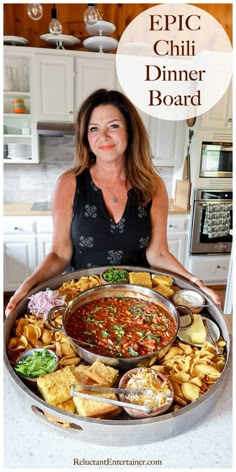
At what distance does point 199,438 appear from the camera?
0.62 m

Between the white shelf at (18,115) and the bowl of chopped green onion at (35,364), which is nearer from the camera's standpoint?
the bowl of chopped green onion at (35,364)

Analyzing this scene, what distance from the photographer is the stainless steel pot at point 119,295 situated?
71cm

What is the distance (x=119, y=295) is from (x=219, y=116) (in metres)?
2.14

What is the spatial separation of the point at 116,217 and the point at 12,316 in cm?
60

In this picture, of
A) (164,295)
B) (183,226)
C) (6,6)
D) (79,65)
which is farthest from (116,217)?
(6,6)

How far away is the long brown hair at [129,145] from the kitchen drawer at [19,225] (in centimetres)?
126

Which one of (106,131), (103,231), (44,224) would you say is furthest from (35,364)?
(44,224)

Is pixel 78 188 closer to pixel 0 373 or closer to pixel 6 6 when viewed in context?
pixel 0 373

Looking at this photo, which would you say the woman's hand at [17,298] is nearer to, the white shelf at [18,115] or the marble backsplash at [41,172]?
the white shelf at [18,115]

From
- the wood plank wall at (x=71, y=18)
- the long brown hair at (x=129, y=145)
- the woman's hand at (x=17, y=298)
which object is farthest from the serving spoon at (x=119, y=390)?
the wood plank wall at (x=71, y=18)

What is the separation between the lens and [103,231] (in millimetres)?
1292

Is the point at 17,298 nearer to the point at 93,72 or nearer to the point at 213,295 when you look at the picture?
the point at 213,295

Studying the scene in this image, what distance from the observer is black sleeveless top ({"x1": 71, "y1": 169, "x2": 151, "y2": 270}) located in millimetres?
1294

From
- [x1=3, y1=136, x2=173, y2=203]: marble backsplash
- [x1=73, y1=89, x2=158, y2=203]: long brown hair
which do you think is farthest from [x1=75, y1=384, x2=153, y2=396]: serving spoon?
[x1=3, y1=136, x2=173, y2=203]: marble backsplash
